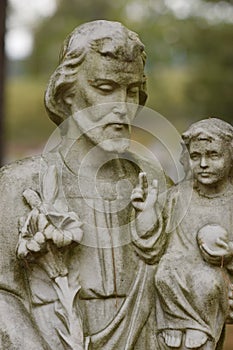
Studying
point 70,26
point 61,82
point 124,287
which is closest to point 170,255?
point 124,287

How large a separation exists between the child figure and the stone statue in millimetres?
97

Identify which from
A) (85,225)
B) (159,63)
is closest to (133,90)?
(85,225)

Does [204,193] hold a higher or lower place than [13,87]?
lower

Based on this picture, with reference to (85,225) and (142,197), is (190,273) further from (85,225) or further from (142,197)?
(85,225)

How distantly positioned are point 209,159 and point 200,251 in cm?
42

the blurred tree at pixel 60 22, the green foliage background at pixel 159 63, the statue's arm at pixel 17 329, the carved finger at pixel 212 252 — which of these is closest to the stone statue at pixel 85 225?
the statue's arm at pixel 17 329

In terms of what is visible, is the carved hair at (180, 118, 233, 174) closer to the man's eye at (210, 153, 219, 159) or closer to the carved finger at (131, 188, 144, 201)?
the man's eye at (210, 153, 219, 159)

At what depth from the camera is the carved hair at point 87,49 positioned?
13.1 feet

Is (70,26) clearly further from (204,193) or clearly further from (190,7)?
(204,193)

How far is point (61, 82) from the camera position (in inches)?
160

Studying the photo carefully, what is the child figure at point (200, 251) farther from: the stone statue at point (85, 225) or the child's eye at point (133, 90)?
the child's eye at point (133, 90)

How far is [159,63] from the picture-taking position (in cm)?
2330

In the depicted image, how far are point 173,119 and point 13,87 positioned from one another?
24.4 feet

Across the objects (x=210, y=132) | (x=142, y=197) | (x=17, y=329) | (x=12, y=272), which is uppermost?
(x=210, y=132)
